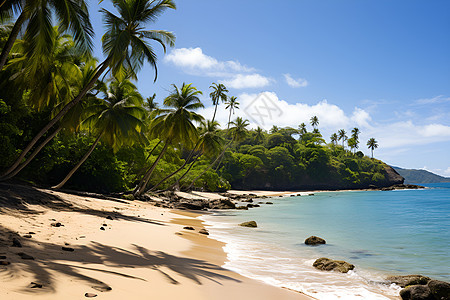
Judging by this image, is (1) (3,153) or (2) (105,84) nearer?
(1) (3,153)

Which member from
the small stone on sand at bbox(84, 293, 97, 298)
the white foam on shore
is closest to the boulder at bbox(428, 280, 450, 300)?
the white foam on shore

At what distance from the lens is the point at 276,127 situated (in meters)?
108

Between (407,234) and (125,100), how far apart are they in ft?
61.5

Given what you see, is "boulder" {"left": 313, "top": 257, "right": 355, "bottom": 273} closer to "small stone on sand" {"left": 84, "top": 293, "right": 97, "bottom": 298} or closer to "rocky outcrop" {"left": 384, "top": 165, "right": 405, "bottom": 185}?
"small stone on sand" {"left": 84, "top": 293, "right": 97, "bottom": 298}

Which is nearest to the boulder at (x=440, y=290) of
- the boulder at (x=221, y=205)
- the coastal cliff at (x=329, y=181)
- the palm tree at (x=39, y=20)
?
the palm tree at (x=39, y=20)

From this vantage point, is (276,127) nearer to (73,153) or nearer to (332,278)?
(73,153)

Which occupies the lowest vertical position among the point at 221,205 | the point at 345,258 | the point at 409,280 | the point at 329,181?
the point at 221,205

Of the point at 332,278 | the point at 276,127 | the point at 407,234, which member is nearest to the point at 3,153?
the point at 332,278

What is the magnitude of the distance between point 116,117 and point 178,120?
7110 mm

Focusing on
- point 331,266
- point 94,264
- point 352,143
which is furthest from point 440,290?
point 352,143

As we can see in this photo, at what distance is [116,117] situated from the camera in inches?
720

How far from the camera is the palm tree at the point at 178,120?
81.6ft

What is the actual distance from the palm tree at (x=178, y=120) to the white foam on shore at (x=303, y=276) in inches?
632

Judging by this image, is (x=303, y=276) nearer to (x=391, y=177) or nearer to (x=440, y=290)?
(x=440, y=290)
